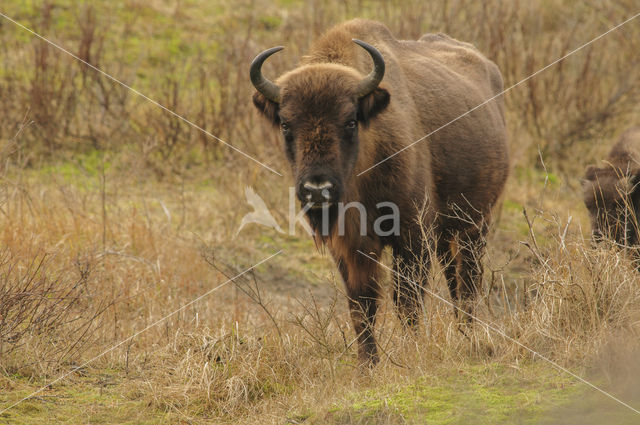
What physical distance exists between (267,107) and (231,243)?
408 cm

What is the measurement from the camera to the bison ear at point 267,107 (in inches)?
241

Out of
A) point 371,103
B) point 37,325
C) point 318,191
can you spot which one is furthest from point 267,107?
point 37,325

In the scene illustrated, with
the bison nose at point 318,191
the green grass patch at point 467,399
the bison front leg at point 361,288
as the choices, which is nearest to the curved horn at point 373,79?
the bison nose at point 318,191

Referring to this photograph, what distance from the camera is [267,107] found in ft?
20.2

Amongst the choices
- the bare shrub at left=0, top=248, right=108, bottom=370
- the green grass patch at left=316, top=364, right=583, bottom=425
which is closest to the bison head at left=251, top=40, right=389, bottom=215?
the green grass patch at left=316, top=364, right=583, bottom=425

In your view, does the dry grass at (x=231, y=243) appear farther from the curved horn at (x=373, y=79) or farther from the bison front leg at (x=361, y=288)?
the curved horn at (x=373, y=79)

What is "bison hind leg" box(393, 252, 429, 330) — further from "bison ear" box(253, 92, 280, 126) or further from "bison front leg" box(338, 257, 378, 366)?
"bison ear" box(253, 92, 280, 126)

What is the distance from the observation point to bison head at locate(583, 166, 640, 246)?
24.8 ft

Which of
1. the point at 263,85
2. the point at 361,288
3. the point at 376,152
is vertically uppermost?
the point at 263,85

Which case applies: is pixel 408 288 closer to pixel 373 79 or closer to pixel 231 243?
pixel 373 79

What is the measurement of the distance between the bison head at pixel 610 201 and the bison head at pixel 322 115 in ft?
8.93

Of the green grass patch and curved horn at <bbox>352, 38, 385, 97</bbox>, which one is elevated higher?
curved horn at <bbox>352, 38, 385, 97</bbox>

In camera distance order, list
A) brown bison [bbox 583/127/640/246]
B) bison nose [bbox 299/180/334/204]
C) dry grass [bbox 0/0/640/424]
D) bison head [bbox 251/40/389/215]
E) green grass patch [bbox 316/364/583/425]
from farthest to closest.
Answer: brown bison [bbox 583/127/640/246]
bison head [bbox 251/40/389/215]
bison nose [bbox 299/180/334/204]
dry grass [bbox 0/0/640/424]
green grass patch [bbox 316/364/583/425]

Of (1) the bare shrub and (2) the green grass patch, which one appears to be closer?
(2) the green grass patch
